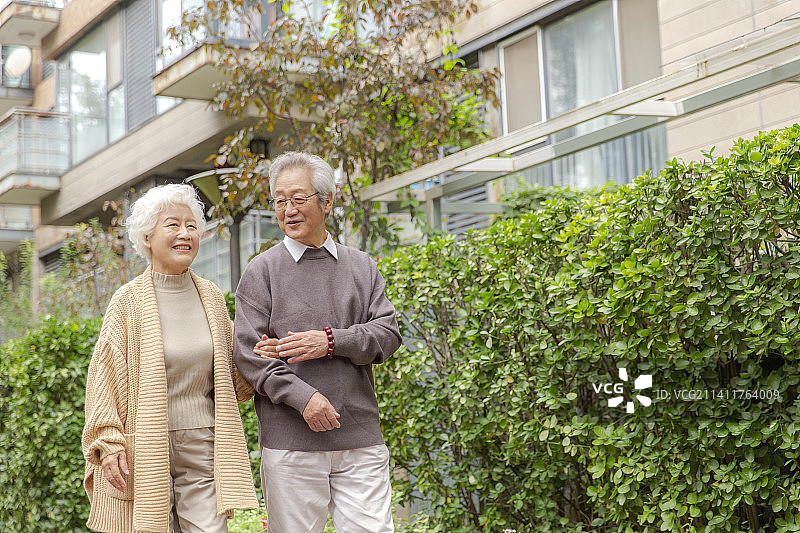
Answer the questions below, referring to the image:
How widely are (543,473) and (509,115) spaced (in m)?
5.73

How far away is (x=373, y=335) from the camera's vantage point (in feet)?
12.5

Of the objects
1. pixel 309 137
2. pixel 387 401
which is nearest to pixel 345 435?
pixel 387 401

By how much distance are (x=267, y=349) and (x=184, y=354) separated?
14.4 inches

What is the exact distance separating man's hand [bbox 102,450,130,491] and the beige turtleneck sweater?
229mm

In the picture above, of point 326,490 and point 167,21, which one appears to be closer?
point 326,490

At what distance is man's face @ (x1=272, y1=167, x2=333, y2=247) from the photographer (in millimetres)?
3865

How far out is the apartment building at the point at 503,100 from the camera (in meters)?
5.93

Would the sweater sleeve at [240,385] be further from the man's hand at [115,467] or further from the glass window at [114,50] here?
the glass window at [114,50]

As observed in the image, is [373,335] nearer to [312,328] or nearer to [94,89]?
[312,328]

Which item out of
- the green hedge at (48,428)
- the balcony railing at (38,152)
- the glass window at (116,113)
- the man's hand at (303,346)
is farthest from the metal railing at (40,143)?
the man's hand at (303,346)

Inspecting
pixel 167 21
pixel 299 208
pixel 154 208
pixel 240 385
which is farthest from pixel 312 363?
pixel 167 21

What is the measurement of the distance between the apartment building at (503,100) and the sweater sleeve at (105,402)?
10.8 ft

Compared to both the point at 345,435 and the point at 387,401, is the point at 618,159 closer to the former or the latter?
the point at 387,401

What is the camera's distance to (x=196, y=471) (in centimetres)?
380
